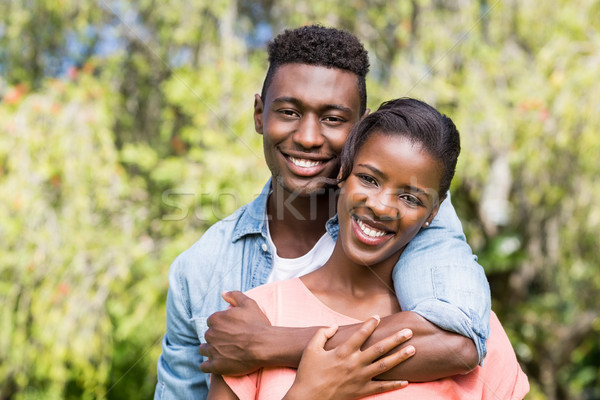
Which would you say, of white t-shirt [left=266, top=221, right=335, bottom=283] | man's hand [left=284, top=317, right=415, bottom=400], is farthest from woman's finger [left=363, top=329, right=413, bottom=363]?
white t-shirt [left=266, top=221, right=335, bottom=283]

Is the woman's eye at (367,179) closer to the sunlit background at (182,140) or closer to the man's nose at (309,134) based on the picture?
the man's nose at (309,134)

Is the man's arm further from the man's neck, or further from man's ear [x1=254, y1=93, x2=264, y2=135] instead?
man's ear [x1=254, y1=93, x2=264, y2=135]

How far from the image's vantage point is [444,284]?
4.72 feet

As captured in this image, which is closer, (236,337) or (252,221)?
(236,337)

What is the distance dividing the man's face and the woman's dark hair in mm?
234

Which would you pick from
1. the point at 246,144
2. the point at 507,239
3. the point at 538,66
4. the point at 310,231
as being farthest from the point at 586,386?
the point at 310,231

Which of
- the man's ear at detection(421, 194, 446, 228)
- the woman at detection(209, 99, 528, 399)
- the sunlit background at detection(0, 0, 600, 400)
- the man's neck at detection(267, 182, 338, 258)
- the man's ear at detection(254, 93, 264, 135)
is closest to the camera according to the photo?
the woman at detection(209, 99, 528, 399)

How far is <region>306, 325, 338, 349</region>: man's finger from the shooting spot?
4.41 ft

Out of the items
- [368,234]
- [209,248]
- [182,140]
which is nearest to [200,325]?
[209,248]

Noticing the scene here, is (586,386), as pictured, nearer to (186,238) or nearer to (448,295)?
(186,238)

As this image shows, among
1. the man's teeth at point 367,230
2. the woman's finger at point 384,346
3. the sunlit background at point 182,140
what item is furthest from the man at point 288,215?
the sunlit background at point 182,140

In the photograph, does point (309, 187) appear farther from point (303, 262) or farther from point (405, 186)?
point (405, 186)

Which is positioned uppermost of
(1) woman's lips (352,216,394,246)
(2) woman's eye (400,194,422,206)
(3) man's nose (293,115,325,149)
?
(3) man's nose (293,115,325,149)

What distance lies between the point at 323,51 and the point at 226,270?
66 centimetres
